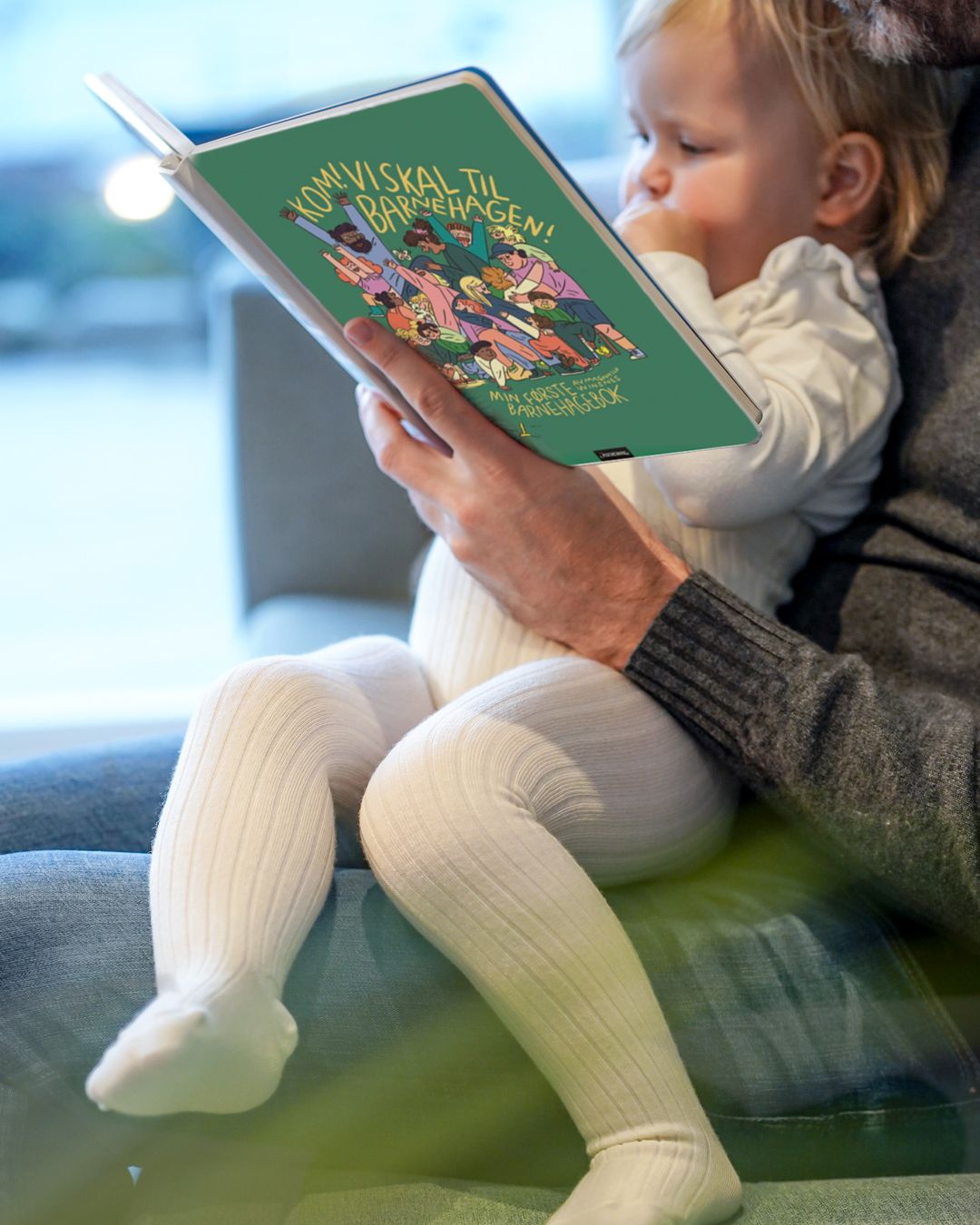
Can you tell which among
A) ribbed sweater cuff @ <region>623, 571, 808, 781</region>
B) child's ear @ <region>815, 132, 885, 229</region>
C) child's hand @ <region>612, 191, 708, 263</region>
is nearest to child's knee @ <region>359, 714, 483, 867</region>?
ribbed sweater cuff @ <region>623, 571, 808, 781</region>

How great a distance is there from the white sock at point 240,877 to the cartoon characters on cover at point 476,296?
0.69 feet

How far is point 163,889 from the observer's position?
2.04 feet

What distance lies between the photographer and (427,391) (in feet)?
2.51

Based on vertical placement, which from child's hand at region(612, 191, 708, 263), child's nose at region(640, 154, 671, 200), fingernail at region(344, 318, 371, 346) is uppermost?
child's nose at region(640, 154, 671, 200)

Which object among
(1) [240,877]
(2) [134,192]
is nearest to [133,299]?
(2) [134,192]

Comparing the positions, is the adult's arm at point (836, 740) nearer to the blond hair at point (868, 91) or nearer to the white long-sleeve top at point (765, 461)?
the white long-sleeve top at point (765, 461)

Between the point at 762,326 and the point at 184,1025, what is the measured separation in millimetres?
600

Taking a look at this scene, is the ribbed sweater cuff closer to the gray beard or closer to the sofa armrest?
the gray beard

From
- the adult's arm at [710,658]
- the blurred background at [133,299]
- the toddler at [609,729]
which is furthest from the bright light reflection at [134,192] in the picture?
the adult's arm at [710,658]

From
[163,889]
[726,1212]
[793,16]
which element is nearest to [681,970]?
[726,1212]

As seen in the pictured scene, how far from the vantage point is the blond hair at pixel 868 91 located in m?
0.89

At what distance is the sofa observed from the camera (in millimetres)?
674

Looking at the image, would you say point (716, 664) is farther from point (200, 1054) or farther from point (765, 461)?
point (200, 1054)

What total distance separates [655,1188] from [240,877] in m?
0.25
